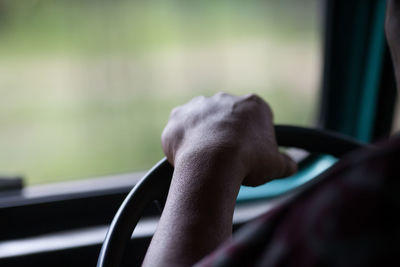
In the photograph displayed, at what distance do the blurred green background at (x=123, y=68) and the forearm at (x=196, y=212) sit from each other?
0.70 metres

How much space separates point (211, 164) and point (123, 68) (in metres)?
0.73

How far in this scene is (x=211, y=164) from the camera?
1.58 ft

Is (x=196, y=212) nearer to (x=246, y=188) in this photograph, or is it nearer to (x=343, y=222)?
(x=343, y=222)

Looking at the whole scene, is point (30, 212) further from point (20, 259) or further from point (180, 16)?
point (180, 16)

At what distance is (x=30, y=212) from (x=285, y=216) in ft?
3.34

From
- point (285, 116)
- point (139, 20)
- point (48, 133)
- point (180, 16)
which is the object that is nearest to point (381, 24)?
point (285, 116)

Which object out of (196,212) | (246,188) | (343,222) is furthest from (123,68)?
(343,222)

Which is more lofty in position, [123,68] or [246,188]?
[123,68]

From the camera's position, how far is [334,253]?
21 cm

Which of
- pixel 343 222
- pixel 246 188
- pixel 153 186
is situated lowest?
pixel 246 188

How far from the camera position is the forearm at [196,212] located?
0.41 metres

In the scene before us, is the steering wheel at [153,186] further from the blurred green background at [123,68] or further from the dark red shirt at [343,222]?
the blurred green background at [123,68]

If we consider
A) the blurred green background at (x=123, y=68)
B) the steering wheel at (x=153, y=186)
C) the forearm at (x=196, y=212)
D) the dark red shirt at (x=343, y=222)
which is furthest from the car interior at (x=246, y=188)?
the dark red shirt at (x=343, y=222)

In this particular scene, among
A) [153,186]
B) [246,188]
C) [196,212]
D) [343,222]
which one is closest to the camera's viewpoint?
[343,222]
